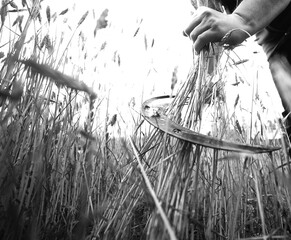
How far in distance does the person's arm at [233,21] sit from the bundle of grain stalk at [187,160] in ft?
0.25

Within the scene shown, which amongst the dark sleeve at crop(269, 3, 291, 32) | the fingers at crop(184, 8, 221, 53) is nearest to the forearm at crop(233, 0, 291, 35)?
the fingers at crop(184, 8, 221, 53)

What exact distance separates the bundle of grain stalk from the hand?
72 mm

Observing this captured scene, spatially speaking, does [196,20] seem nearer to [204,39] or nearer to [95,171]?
[204,39]

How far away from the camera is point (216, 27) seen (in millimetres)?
745

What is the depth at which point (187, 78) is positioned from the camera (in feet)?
2.84

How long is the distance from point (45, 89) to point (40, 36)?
21cm

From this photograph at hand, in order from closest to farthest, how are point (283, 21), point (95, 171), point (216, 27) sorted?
1. point (216, 27)
2. point (95, 171)
3. point (283, 21)

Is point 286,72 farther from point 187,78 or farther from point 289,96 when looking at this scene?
point 187,78

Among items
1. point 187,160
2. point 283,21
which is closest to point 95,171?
point 187,160

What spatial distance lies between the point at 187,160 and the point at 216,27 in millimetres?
405

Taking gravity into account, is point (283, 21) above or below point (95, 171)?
above

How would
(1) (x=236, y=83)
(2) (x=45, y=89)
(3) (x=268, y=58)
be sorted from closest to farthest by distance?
(2) (x=45, y=89) → (1) (x=236, y=83) → (3) (x=268, y=58)

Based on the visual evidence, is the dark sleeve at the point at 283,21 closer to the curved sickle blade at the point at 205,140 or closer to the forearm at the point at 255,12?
the forearm at the point at 255,12

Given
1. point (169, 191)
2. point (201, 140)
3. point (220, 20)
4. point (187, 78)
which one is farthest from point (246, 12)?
point (169, 191)
